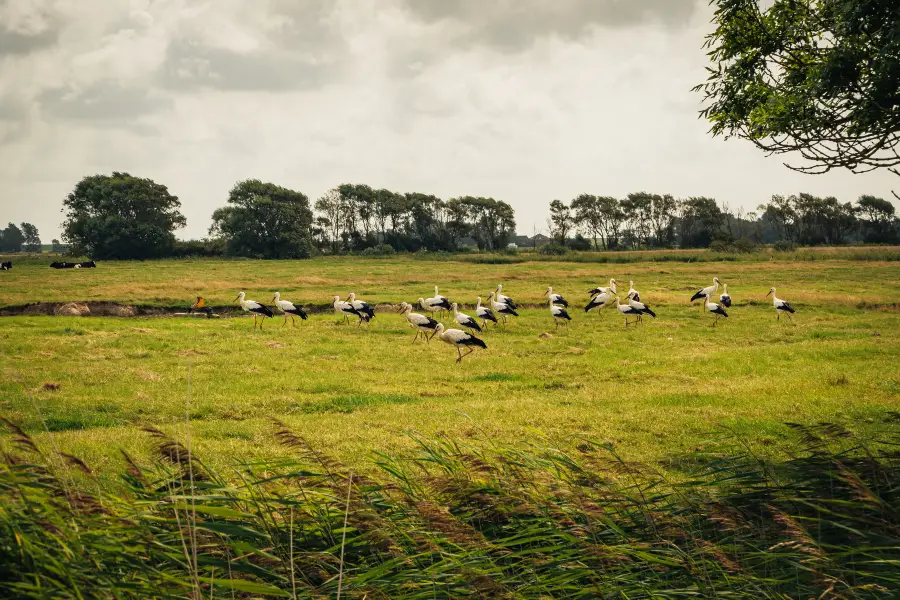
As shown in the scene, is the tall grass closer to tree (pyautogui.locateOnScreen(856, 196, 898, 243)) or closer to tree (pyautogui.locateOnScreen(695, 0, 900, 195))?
tree (pyautogui.locateOnScreen(695, 0, 900, 195))

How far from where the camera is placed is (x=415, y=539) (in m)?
4.86

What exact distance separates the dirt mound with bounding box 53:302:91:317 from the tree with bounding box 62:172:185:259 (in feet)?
217

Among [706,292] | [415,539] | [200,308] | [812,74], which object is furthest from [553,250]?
[415,539]

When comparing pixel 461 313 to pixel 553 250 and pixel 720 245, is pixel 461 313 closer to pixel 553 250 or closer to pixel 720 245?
pixel 553 250

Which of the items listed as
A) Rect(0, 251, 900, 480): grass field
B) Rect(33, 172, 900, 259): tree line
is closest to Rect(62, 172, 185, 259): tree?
Rect(33, 172, 900, 259): tree line

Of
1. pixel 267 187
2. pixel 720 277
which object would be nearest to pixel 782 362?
pixel 720 277

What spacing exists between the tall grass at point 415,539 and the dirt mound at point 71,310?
109 ft

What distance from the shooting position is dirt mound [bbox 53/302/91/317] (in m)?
34.3

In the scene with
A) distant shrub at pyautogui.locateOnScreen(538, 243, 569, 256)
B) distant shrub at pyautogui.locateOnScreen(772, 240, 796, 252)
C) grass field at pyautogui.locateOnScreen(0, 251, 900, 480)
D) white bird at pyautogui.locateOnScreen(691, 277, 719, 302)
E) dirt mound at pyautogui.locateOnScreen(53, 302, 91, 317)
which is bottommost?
grass field at pyautogui.locateOnScreen(0, 251, 900, 480)

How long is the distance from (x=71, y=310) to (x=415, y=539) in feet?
118

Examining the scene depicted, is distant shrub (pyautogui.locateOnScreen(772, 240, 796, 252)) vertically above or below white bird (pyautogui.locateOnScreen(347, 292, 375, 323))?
above

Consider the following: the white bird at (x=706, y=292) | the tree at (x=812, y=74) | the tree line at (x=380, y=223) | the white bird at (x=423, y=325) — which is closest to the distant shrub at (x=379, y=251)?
the tree line at (x=380, y=223)

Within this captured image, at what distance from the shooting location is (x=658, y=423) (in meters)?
13.8

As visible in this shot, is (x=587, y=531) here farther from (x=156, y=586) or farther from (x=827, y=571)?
(x=156, y=586)
